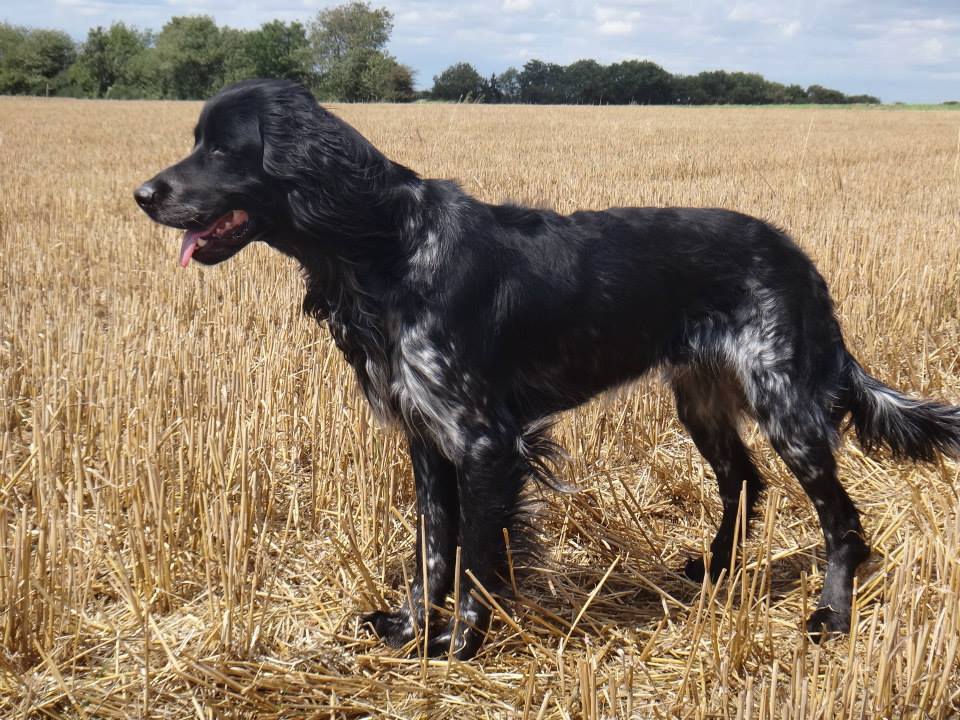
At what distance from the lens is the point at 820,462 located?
2811mm

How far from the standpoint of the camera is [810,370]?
279cm

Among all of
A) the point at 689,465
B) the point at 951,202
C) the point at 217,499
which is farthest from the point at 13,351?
the point at 951,202

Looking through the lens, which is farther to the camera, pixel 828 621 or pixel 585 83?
pixel 585 83

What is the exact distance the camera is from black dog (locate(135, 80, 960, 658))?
246 centimetres

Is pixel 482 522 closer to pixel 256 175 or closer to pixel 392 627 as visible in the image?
pixel 392 627

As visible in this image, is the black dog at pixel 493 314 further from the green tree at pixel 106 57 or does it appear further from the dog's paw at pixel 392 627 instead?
the green tree at pixel 106 57

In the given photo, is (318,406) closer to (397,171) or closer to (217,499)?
(217,499)

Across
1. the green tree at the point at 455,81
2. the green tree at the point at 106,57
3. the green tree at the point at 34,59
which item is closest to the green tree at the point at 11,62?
the green tree at the point at 34,59

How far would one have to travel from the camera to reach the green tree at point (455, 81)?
43938 mm

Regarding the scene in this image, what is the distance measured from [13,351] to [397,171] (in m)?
2.77

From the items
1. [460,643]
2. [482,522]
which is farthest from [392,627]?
[482,522]

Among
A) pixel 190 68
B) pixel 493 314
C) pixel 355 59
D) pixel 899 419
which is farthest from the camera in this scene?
pixel 190 68

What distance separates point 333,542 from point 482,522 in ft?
1.81

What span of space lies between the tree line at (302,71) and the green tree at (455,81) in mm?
83
